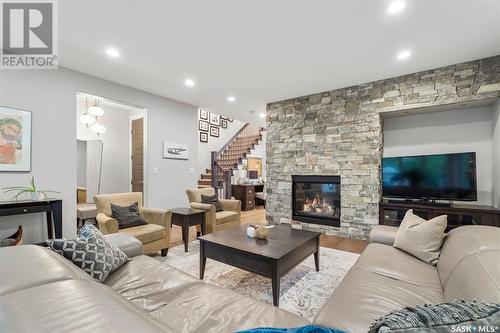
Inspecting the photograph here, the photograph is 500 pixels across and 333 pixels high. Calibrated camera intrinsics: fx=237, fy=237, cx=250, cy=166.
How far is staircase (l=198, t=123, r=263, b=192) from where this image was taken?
720 centimetres

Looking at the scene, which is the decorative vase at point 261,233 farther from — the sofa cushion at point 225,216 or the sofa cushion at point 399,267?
the sofa cushion at point 225,216

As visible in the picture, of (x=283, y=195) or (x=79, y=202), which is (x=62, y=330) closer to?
(x=283, y=195)

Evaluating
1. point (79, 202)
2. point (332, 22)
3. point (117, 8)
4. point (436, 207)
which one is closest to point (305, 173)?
point (436, 207)

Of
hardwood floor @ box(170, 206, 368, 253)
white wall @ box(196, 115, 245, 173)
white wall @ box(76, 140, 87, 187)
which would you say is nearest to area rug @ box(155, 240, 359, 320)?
hardwood floor @ box(170, 206, 368, 253)

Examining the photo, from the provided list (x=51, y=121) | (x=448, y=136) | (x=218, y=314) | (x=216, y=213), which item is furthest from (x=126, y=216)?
(x=448, y=136)

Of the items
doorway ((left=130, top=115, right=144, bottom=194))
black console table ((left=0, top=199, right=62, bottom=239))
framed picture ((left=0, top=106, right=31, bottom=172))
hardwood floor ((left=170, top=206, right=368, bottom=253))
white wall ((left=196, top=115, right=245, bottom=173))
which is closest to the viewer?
black console table ((left=0, top=199, right=62, bottom=239))

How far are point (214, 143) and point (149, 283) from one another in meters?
6.74

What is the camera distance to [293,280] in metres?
2.51

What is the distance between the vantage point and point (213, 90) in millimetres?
4371

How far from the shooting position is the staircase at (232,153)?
7.20 meters

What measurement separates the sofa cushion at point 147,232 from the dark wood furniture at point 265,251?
87 centimetres

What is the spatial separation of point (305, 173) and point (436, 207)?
81.4 inches

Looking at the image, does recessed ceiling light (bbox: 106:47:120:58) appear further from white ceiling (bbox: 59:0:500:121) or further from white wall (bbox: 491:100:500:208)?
white wall (bbox: 491:100:500:208)

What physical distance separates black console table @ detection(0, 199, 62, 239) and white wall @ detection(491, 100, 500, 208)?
18.9 feet
